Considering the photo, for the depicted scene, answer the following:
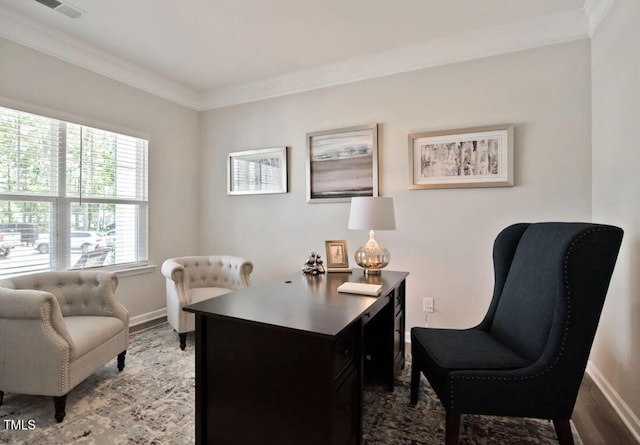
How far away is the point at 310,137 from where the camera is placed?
353 cm

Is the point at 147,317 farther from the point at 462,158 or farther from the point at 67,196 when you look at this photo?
the point at 462,158

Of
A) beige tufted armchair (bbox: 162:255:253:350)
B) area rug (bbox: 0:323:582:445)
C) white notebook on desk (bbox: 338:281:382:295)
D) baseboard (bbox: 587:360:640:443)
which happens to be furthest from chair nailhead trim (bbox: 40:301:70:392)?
baseboard (bbox: 587:360:640:443)

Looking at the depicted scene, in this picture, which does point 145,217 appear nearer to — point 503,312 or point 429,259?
point 429,259

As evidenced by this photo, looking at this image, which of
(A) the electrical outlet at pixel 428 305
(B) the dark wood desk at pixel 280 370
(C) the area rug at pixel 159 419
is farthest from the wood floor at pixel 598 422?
(B) the dark wood desk at pixel 280 370

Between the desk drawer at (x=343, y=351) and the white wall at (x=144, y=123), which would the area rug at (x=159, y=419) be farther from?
the white wall at (x=144, y=123)

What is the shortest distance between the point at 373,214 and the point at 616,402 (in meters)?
1.88

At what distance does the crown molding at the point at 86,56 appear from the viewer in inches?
102

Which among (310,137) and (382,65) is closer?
(382,65)

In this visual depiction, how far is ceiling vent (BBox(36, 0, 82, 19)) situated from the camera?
237 centimetres

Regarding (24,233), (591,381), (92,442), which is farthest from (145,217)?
(591,381)

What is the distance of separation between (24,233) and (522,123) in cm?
420

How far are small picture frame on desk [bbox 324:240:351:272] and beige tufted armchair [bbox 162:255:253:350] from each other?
1.08 metres

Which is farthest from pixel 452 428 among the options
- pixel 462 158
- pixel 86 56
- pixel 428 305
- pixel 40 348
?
pixel 86 56

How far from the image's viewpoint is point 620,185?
203 centimetres
